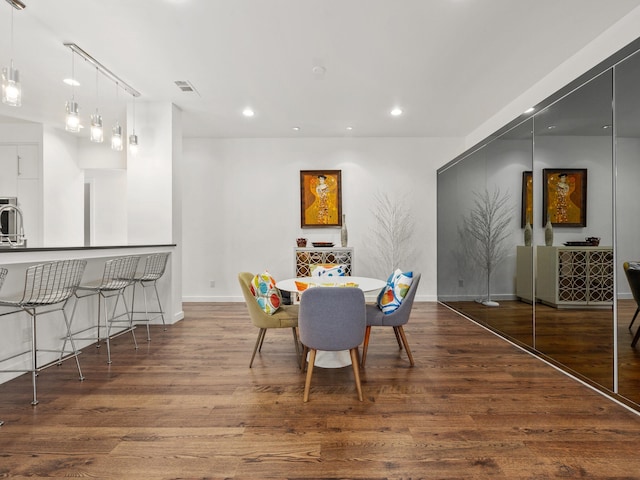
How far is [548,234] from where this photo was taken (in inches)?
117

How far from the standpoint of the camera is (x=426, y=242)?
19.8ft

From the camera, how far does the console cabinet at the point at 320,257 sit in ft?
18.3

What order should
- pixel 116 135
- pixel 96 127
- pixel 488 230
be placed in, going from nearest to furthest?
pixel 96 127, pixel 116 135, pixel 488 230

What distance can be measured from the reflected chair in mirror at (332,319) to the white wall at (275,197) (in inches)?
144

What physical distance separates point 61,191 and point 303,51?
16.8 feet

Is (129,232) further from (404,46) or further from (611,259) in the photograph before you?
(611,259)

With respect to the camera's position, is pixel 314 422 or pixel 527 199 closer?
pixel 314 422

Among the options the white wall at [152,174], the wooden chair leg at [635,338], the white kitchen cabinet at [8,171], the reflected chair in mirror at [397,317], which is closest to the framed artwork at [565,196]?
the wooden chair leg at [635,338]

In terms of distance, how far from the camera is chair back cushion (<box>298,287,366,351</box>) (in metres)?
2.32

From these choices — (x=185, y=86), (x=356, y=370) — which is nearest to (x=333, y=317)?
(x=356, y=370)

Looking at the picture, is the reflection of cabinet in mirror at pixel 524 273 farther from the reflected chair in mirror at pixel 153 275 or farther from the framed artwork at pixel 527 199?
the reflected chair in mirror at pixel 153 275

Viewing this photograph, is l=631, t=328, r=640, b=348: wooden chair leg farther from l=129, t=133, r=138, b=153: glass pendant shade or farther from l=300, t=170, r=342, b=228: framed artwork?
l=129, t=133, r=138, b=153: glass pendant shade

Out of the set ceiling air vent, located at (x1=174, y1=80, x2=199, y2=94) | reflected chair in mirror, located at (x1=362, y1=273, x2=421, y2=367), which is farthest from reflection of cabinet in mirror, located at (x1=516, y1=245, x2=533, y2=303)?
ceiling air vent, located at (x1=174, y1=80, x2=199, y2=94)

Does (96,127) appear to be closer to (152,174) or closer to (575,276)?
(152,174)
